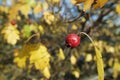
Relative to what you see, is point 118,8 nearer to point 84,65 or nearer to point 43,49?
point 43,49

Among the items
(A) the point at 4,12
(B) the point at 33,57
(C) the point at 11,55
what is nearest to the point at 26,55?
(B) the point at 33,57

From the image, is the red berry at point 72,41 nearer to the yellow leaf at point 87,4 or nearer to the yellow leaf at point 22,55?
the yellow leaf at point 87,4

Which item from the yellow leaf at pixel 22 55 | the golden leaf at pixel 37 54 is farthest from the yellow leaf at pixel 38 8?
the golden leaf at pixel 37 54

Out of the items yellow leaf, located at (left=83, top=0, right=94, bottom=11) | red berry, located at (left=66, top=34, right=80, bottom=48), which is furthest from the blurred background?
yellow leaf, located at (left=83, top=0, right=94, bottom=11)

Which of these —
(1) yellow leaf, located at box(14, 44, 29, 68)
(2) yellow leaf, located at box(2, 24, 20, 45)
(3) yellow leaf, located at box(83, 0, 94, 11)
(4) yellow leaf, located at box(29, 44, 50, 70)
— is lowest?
(3) yellow leaf, located at box(83, 0, 94, 11)

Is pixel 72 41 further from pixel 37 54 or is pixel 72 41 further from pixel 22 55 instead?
pixel 22 55

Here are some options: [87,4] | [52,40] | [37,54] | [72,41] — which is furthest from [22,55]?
[52,40]

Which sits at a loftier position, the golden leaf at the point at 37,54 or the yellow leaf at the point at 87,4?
the golden leaf at the point at 37,54

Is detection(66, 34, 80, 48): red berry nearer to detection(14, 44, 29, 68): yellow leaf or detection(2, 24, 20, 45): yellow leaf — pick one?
detection(14, 44, 29, 68): yellow leaf
